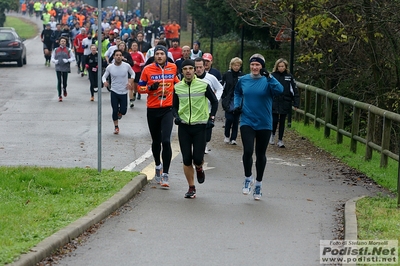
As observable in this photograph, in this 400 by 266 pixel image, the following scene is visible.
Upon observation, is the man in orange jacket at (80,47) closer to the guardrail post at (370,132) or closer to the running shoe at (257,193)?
the guardrail post at (370,132)

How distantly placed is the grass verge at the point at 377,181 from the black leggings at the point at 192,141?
6.97ft

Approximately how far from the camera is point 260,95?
36.6 ft

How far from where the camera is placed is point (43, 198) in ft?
34.8

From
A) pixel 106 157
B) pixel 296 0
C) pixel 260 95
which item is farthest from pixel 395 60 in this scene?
pixel 260 95

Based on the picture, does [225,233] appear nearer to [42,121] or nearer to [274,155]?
[274,155]

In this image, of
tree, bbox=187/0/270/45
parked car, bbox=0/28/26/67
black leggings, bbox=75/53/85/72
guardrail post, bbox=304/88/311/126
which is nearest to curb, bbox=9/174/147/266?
guardrail post, bbox=304/88/311/126

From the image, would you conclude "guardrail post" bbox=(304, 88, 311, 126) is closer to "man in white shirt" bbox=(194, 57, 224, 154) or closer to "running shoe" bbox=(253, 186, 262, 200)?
"man in white shirt" bbox=(194, 57, 224, 154)

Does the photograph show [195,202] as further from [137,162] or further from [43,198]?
[137,162]

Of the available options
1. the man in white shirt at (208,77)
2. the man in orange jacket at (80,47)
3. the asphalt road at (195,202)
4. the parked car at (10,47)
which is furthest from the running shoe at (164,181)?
the parked car at (10,47)

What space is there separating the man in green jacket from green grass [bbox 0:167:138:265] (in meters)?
1.03

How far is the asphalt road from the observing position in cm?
841

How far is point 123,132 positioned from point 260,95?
786cm

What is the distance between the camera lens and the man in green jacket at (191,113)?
11.3 meters

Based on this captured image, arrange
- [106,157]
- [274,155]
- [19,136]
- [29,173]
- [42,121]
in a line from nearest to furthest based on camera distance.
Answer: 1. [29,173]
2. [106,157]
3. [274,155]
4. [19,136]
5. [42,121]
